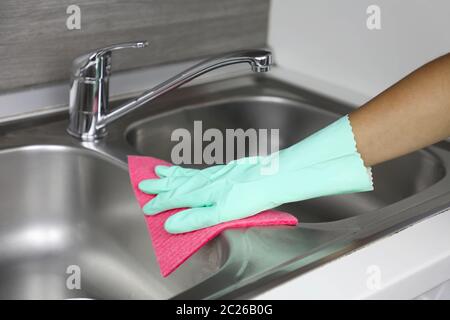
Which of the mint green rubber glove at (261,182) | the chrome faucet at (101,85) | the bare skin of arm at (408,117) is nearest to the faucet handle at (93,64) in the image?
the chrome faucet at (101,85)

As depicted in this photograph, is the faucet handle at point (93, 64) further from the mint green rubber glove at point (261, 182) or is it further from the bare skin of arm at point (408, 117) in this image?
the bare skin of arm at point (408, 117)

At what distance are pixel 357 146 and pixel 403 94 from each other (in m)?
0.10

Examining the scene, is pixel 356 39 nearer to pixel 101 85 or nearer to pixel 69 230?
pixel 101 85

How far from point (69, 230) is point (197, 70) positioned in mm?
324

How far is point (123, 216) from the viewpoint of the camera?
1.07m

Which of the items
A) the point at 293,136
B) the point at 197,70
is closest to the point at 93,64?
the point at 197,70

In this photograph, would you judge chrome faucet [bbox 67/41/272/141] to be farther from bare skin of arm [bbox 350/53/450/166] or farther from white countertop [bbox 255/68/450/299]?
white countertop [bbox 255/68/450/299]

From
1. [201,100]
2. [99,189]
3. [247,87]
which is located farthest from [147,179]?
[247,87]

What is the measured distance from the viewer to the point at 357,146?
959mm

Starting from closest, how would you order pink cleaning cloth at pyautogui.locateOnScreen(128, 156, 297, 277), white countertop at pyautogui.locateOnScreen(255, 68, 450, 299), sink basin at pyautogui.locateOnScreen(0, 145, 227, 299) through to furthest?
white countertop at pyautogui.locateOnScreen(255, 68, 450, 299), pink cleaning cloth at pyautogui.locateOnScreen(128, 156, 297, 277), sink basin at pyautogui.locateOnScreen(0, 145, 227, 299)

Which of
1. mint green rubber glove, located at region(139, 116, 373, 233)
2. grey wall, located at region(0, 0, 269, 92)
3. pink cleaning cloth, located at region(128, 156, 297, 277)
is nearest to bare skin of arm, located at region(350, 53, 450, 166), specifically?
mint green rubber glove, located at region(139, 116, 373, 233)

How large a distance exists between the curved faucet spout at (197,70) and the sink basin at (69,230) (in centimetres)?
8

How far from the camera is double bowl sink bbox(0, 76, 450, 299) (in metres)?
0.86

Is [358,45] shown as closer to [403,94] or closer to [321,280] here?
[403,94]
